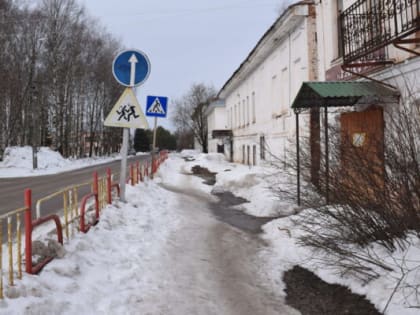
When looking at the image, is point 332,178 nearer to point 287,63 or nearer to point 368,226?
point 368,226

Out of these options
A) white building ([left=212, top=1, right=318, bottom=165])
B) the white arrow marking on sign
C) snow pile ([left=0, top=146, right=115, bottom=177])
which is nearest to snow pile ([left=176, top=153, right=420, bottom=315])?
white building ([left=212, top=1, right=318, bottom=165])

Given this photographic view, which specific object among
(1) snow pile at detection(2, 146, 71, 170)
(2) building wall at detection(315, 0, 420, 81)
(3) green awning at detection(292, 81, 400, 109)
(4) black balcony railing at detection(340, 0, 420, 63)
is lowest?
(1) snow pile at detection(2, 146, 71, 170)

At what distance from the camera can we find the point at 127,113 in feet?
23.2

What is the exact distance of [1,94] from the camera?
26125 mm

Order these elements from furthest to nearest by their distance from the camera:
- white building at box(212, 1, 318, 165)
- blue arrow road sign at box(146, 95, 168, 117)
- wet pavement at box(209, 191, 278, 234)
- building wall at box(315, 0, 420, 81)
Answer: blue arrow road sign at box(146, 95, 168, 117) < white building at box(212, 1, 318, 165) < building wall at box(315, 0, 420, 81) < wet pavement at box(209, 191, 278, 234)

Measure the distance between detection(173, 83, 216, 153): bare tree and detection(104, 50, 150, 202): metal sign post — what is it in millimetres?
62562

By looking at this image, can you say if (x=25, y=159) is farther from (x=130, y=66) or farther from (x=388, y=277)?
(x=388, y=277)

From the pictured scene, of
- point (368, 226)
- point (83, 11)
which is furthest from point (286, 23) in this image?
point (83, 11)

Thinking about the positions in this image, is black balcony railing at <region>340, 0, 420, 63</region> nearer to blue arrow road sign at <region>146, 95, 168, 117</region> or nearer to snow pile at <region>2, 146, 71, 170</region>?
blue arrow road sign at <region>146, 95, 168, 117</region>

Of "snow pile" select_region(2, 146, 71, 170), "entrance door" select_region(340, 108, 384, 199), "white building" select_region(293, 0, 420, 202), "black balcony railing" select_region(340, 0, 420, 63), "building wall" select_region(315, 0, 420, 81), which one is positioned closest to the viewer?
"entrance door" select_region(340, 108, 384, 199)

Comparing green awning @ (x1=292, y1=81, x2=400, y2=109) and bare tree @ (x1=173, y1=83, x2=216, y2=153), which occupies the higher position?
bare tree @ (x1=173, y1=83, x2=216, y2=153)

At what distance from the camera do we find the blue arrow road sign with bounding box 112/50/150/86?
7.10 metres

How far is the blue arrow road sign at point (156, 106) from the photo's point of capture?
40.7 ft

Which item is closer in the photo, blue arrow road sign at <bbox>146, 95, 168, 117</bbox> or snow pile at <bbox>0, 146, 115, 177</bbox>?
blue arrow road sign at <bbox>146, 95, 168, 117</bbox>
